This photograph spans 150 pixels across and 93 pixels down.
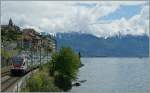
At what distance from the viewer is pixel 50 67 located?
36.1 meters

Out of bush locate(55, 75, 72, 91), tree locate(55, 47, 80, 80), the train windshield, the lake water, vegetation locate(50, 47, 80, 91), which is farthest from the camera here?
the lake water

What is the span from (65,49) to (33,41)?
846 inches

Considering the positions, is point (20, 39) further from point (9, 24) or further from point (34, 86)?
point (34, 86)

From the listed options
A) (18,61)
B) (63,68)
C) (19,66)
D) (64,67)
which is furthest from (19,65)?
(64,67)

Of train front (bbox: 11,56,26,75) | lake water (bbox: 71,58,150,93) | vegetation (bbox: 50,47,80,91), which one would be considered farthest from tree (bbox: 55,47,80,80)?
train front (bbox: 11,56,26,75)

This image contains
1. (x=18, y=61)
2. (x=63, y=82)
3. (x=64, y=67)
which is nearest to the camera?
(x=18, y=61)

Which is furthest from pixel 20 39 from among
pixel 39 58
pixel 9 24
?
pixel 39 58

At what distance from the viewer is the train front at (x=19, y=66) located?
87.4ft

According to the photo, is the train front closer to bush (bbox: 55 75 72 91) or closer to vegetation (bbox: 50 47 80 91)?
bush (bbox: 55 75 72 91)

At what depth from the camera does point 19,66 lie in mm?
26781

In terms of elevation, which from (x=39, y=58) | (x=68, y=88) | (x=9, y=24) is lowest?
(x=68, y=88)

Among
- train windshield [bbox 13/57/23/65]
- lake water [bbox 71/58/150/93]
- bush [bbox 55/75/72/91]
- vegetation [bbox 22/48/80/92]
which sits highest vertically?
train windshield [bbox 13/57/23/65]

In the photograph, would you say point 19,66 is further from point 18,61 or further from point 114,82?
point 114,82

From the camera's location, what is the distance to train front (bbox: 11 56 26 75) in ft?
87.4
